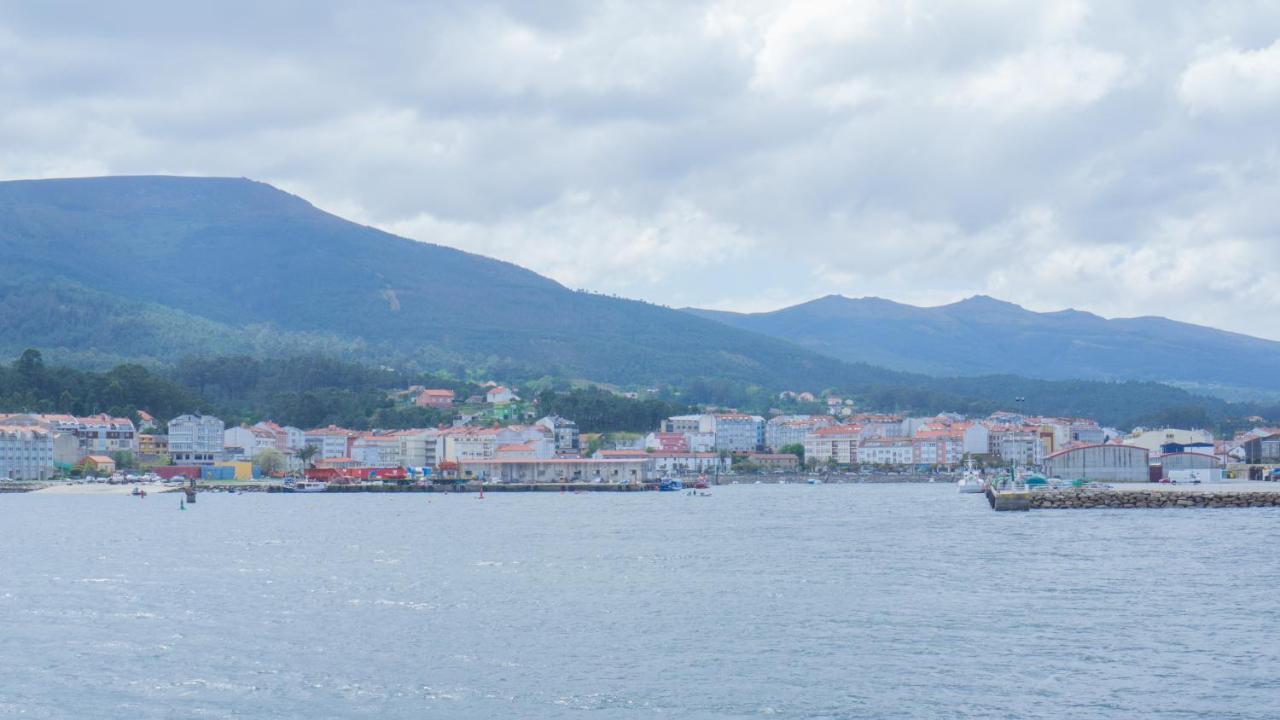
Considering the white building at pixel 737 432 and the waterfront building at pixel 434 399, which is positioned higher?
the waterfront building at pixel 434 399

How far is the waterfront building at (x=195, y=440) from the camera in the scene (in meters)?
108

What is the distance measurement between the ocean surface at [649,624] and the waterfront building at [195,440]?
204 feet

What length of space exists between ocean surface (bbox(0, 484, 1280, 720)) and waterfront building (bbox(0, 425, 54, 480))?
52.9m

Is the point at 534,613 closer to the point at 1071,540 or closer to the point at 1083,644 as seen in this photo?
the point at 1083,644

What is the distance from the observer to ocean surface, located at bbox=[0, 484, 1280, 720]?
1980 centimetres

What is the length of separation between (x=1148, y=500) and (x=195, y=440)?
68.6 m

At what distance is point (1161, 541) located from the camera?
137 ft

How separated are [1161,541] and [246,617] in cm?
2477

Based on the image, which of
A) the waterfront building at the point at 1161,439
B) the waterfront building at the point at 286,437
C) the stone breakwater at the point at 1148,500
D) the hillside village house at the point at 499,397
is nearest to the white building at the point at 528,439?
the waterfront building at the point at 286,437

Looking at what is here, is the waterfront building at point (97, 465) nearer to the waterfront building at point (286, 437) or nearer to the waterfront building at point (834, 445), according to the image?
the waterfront building at point (286, 437)

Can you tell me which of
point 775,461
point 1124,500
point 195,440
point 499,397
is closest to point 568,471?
point 195,440

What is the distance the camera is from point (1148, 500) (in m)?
61.5

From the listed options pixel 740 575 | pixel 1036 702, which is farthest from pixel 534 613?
pixel 1036 702

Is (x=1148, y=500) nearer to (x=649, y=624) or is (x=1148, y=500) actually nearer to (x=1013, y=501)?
(x=1013, y=501)
